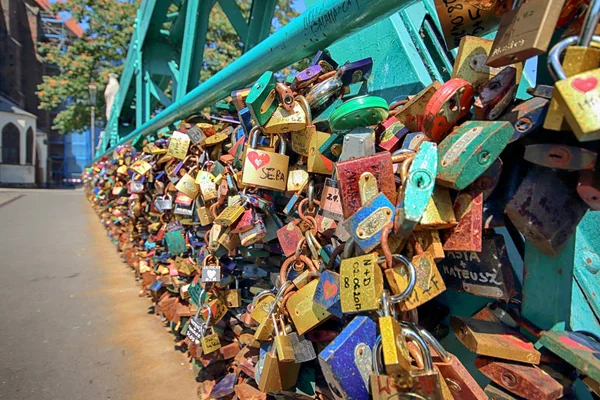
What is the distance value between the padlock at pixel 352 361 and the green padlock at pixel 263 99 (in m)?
0.61

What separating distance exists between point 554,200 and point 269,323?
0.75m

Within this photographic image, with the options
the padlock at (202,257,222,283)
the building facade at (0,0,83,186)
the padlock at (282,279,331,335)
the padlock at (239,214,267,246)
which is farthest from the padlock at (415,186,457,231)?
the building facade at (0,0,83,186)

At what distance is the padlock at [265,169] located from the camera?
1.15m

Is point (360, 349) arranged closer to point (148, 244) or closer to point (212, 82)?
point (212, 82)

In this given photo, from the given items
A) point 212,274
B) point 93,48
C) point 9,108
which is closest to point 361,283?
point 212,274

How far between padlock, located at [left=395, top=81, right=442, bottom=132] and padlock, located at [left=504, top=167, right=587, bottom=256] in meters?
0.25

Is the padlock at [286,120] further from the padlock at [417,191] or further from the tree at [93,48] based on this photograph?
the tree at [93,48]

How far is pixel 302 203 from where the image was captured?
114cm

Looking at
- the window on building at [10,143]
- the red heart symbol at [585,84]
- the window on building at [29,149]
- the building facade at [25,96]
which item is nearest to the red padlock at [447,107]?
the red heart symbol at [585,84]

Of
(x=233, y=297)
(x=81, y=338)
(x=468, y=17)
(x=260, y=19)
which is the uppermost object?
(x=260, y=19)

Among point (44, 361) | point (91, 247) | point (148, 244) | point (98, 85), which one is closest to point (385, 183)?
point (44, 361)

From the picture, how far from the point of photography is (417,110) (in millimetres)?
828

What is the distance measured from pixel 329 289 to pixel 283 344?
0.85 ft

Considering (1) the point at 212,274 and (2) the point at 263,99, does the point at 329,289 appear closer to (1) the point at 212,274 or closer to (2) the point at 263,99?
(2) the point at 263,99
